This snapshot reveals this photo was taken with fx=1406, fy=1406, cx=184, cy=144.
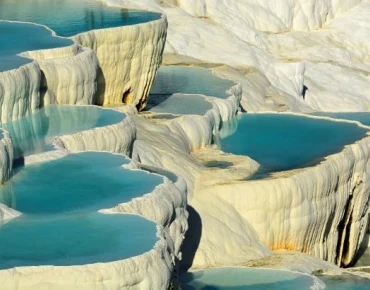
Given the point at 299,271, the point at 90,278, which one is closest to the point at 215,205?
the point at 299,271

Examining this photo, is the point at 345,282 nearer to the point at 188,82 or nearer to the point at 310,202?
the point at 310,202

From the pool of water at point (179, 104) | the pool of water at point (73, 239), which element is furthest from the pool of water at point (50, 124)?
the pool of water at point (179, 104)

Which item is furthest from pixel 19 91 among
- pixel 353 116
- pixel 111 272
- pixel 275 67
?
pixel 275 67

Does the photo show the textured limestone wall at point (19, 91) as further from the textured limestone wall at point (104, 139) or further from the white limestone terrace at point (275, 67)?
the white limestone terrace at point (275, 67)

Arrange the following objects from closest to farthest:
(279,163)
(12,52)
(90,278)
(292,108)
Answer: (90,278)
(12,52)
(279,163)
(292,108)

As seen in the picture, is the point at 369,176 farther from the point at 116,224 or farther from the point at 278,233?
the point at 116,224

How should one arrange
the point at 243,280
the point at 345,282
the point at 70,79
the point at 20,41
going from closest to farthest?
1. the point at 243,280
2. the point at 345,282
3. the point at 70,79
4. the point at 20,41
